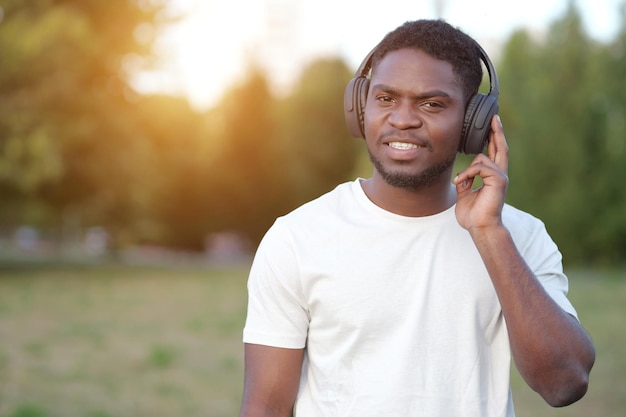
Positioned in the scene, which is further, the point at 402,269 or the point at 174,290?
the point at 174,290

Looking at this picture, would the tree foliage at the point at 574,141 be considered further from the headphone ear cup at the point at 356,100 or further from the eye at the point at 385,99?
the eye at the point at 385,99

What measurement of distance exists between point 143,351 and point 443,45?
8.58 meters

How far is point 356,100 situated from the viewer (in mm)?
2887

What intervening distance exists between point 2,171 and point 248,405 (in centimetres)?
1856

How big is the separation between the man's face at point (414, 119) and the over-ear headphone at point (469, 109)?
0.04m

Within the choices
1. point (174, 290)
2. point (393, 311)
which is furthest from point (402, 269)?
point (174, 290)

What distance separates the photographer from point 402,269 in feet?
8.64

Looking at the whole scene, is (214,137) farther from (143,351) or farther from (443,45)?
(443,45)

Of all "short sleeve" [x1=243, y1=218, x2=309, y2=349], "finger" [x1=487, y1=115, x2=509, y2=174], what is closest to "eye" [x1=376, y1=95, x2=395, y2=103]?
"finger" [x1=487, y1=115, x2=509, y2=174]

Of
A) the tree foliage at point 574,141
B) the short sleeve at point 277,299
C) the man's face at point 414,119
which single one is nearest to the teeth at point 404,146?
the man's face at point 414,119

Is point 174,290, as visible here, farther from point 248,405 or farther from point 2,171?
point 248,405

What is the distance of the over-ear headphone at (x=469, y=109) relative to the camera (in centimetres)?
270

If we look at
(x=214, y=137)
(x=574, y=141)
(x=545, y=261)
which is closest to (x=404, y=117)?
(x=545, y=261)

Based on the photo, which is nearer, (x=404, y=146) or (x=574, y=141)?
(x=404, y=146)
